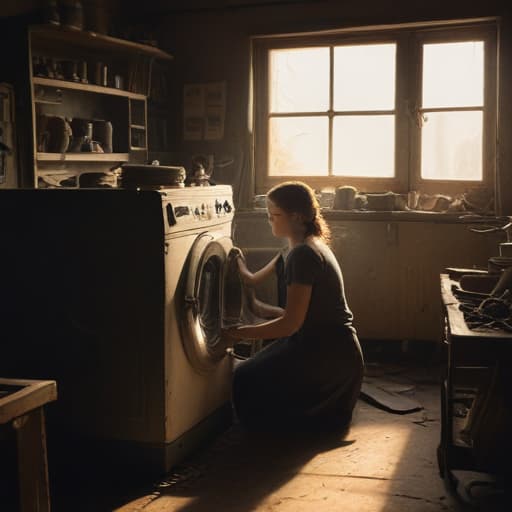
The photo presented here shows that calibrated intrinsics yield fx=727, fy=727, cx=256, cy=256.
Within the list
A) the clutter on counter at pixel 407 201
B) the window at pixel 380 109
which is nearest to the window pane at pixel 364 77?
the window at pixel 380 109

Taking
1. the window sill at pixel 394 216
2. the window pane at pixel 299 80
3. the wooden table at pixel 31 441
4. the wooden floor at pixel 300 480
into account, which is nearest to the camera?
the wooden table at pixel 31 441

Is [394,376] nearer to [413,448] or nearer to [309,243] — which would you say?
[413,448]

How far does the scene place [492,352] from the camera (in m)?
2.11

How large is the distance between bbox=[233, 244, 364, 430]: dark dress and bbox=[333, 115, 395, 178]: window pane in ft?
5.71

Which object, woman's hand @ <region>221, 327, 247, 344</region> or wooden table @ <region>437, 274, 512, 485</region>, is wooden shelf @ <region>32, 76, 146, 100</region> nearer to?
woman's hand @ <region>221, 327, 247, 344</region>

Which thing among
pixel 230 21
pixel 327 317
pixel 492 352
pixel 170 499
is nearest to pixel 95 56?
pixel 230 21

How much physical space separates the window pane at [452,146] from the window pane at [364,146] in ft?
0.71

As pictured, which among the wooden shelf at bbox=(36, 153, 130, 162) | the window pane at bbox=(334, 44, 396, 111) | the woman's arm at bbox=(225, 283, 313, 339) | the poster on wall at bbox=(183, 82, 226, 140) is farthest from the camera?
the poster on wall at bbox=(183, 82, 226, 140)

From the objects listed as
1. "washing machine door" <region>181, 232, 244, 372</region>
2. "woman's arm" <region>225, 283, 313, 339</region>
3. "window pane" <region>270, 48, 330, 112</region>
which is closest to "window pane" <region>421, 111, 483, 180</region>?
"window pane" <region>270, 48, 330, 112</region>

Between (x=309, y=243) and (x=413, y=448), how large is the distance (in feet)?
3.02

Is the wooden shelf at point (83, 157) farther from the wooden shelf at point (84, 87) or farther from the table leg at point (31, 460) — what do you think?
the table leg at point (31, 460)

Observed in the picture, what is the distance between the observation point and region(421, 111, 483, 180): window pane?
4.42m

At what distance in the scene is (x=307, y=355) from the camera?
9.84 feet

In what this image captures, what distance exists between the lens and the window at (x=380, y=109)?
439 centimetres
